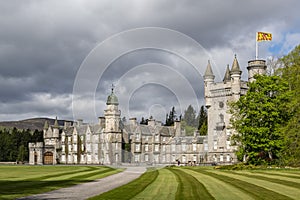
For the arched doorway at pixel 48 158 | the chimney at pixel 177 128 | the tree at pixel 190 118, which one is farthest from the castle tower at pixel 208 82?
the arched doorway at pixel 48 158

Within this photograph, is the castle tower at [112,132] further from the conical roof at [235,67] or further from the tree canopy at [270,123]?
the tree canopy at [270,123]

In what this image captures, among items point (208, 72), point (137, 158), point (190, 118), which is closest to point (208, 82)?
point (208, 72)

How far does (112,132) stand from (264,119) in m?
51.6

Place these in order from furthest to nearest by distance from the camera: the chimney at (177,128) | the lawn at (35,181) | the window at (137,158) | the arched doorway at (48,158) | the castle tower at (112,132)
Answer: the chimney at (177,128), the arched doorway at (48,158), the window at (137,158), the castle tower at (112,132), the lawn at (35,181)

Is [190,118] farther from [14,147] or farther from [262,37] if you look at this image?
[262,37]

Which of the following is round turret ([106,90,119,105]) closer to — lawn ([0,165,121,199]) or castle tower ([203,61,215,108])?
castle tower ([203,61,215,108])

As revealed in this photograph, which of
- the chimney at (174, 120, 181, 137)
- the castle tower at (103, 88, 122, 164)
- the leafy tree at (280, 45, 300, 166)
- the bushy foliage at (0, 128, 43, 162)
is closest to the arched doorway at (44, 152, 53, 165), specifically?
the bushy foliage at (0, 128, 43, 162)

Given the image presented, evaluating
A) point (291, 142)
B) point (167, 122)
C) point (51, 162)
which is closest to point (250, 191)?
point (291, 142)

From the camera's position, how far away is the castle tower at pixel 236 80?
8588 cm

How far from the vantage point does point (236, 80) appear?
8638cm

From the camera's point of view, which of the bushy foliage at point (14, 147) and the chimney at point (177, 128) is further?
the bushy foliage at point (14, 147)

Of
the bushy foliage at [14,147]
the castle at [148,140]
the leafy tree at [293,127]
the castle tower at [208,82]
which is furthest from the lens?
the bushy foliage at [14,147]

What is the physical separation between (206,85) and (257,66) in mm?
13684

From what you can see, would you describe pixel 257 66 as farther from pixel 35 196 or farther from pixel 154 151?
pixel 35 196
